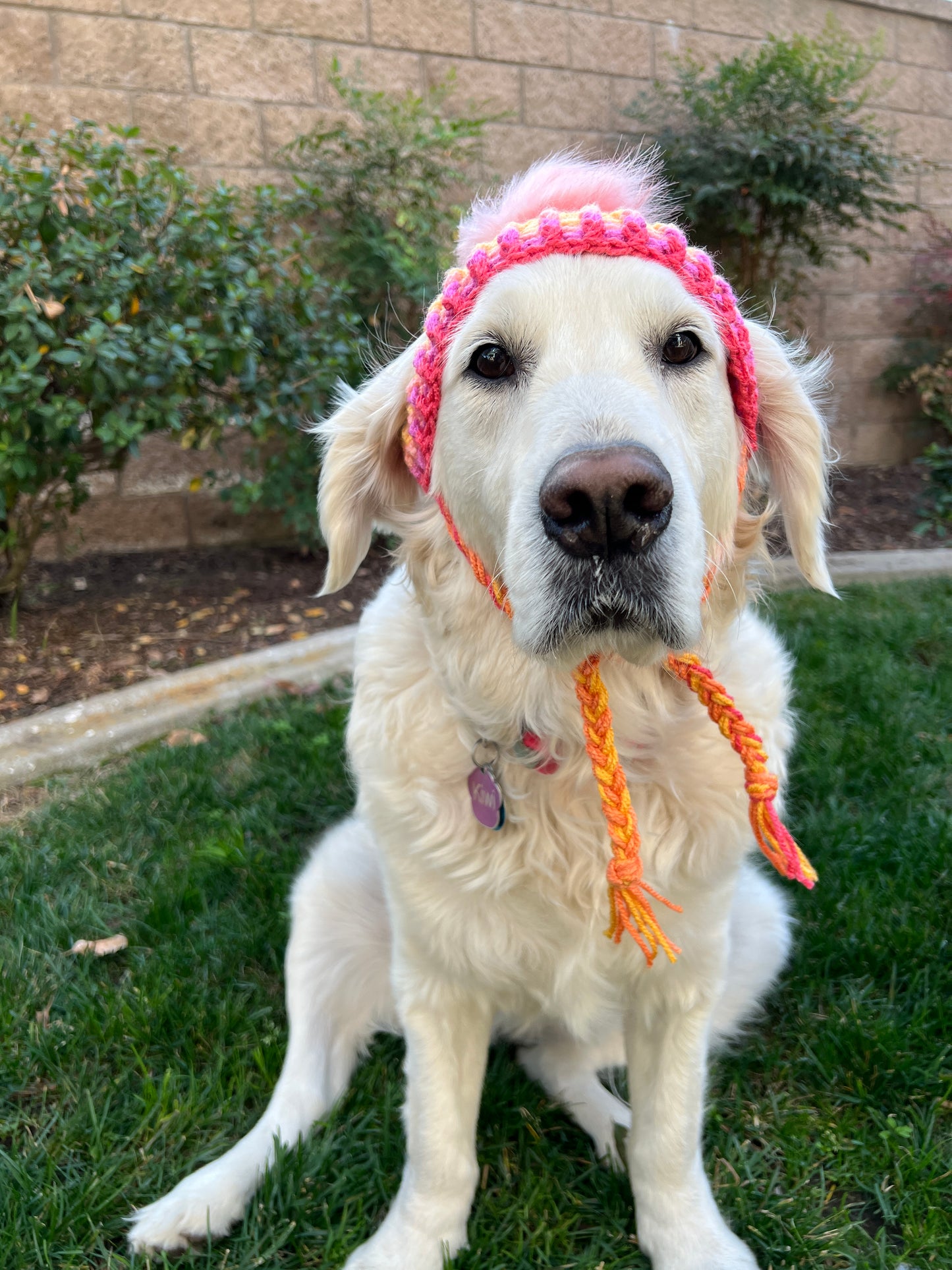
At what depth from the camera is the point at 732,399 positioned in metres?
1.55

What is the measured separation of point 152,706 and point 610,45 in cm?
581

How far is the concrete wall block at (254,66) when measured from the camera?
4965 mm

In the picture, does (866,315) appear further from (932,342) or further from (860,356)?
(932,342)

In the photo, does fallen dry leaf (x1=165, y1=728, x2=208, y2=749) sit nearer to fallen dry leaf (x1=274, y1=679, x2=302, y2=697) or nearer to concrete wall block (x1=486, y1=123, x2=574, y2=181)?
fallen dry leaf (x1=274, y1=679, x2=302, y2=697)

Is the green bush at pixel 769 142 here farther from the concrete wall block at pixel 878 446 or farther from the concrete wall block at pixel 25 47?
the concrete wall block at pixel 25 47

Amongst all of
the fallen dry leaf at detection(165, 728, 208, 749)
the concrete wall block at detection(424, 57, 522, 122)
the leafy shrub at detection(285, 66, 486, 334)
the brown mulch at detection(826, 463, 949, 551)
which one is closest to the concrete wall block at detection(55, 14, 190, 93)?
the leafy shrub at detection(285, 66, 486, 334)

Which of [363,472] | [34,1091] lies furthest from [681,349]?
[34,1091]

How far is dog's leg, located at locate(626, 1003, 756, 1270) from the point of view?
61.7 inches

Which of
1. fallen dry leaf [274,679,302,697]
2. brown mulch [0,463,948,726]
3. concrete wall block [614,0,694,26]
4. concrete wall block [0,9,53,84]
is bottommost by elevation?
fallen dry leaf [274,679,302,697]

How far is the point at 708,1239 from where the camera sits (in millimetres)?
1575

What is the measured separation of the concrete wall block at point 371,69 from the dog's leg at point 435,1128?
17.9 ft

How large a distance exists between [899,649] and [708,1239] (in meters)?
3.13

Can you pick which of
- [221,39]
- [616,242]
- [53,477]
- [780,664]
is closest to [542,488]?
[616,242]

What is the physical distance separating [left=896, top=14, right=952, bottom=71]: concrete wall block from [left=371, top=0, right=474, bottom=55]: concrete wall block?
14.1 feet
